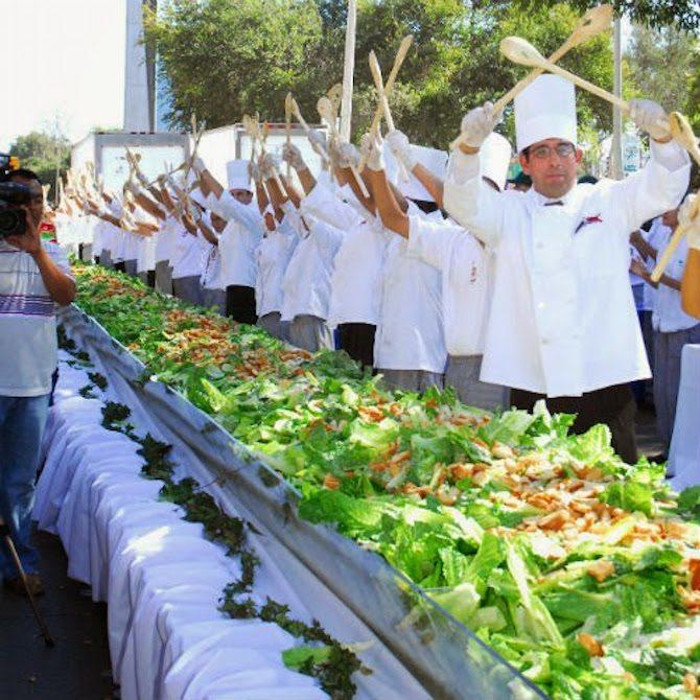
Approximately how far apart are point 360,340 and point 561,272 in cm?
352

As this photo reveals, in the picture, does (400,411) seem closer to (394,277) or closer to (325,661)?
(325,661)

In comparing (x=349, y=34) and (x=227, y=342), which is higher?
(x=349, y=34)

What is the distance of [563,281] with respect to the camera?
431 cm

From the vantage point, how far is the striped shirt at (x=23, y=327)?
4.79m

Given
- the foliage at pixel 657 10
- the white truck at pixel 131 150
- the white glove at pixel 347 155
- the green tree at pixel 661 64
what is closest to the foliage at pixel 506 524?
the white glove at pixel 347 155

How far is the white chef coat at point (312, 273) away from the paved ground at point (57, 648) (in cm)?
395

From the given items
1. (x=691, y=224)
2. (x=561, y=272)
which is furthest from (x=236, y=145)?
(x=691, y=224)

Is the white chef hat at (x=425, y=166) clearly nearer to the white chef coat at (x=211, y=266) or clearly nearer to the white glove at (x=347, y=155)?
the white glove at (x=347, y=155)

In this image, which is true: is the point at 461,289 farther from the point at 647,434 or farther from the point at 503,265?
the point at 647,434

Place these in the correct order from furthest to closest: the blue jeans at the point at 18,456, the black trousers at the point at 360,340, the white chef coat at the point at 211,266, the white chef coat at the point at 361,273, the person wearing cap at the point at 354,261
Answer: the white chef coat at the point at 211,266 < the black trousers at the point at 360,340 < the white chef coat at the point at 361,273 < the person wearing cap at the point at 354,261 < the blue jeans at the point at 18,456

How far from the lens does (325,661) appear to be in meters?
2.72

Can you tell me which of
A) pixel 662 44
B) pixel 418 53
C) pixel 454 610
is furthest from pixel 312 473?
pixel 662 44

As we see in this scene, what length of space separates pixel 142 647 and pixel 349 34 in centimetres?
1895

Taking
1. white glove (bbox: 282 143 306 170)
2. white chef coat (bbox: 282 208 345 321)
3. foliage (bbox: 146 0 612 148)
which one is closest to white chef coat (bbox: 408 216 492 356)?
white glove (bbox: 282 143 306 170)
